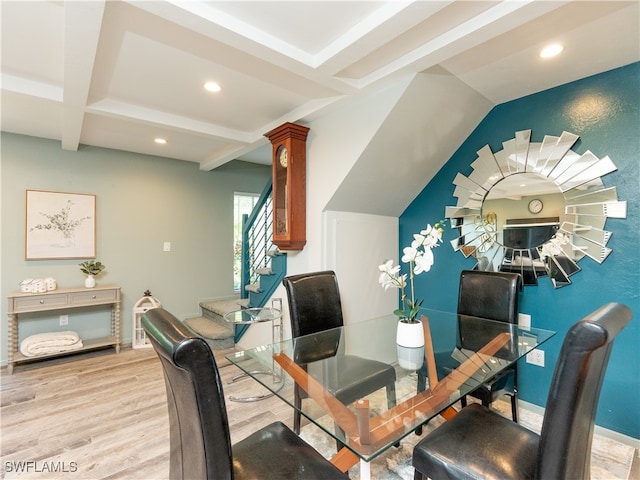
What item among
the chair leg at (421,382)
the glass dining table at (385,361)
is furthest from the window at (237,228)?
the chair leg at (421,382)

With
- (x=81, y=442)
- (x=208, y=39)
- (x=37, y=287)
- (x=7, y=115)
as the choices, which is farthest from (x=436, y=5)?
(x=37, y=287)

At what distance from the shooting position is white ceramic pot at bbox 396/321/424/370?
1.63 meters

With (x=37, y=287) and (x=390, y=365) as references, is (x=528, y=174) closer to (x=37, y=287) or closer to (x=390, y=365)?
(x=390, y=365)

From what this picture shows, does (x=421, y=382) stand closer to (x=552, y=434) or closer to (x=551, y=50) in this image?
(x=552, y=434)

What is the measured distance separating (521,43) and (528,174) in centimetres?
98

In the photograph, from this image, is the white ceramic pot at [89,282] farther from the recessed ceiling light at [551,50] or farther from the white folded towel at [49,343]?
the recessed ceiling light at [551,50]

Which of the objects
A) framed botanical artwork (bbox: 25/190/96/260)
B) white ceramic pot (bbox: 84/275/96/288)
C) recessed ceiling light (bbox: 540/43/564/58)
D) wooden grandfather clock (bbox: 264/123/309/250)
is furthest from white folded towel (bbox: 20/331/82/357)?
recessed ceiling light (bbox: 540/43/564/58)

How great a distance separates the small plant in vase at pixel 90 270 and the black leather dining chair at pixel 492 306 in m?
3.79

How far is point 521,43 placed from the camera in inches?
71.0

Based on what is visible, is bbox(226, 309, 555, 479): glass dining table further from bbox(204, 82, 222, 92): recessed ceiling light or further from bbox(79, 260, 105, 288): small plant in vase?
bbox(79, 260, 105, 288): small plant in vase

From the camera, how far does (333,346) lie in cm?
191

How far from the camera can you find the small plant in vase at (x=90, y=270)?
3.50 m

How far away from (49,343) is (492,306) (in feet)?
13.3

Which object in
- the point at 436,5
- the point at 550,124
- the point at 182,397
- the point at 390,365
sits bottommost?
the point at 390,365
